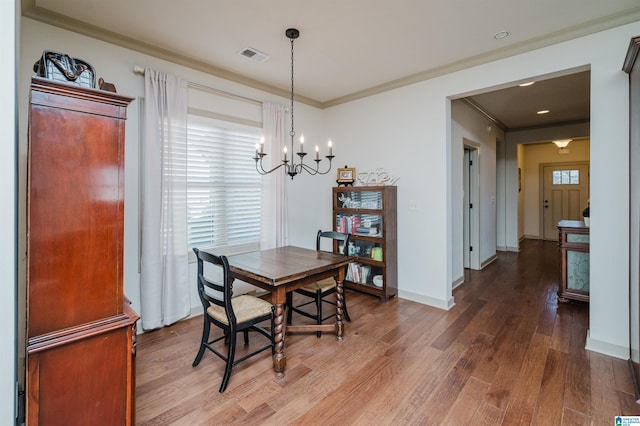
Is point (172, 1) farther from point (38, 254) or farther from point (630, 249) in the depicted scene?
point (630, 249)

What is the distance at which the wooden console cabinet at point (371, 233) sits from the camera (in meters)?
3.80

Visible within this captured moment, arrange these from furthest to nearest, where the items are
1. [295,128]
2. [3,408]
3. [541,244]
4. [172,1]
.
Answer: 1. [541,244]
2. [295,128]
3. [172,1]
4. [3,408]

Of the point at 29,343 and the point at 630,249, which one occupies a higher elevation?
the point at 630,249

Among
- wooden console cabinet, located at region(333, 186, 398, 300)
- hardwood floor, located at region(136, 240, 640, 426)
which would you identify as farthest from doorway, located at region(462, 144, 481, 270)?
wooden console cabinet, located at region(333, 186, 398, 300)

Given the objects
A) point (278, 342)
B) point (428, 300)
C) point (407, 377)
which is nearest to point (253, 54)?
point (278, 342)

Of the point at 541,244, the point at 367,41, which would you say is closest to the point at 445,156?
the point at 367,41

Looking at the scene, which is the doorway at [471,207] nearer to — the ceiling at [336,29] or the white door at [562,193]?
the ceiling at [336,29]

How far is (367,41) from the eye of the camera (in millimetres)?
2852

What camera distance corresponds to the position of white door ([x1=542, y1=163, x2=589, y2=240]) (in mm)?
7527

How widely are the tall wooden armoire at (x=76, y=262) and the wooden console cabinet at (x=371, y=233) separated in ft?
8.88

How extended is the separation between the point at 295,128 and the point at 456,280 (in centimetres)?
322

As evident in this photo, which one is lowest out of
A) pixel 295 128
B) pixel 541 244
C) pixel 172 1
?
pixel 541 244

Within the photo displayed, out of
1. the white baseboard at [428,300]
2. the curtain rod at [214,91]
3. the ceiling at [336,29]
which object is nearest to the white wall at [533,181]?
the ceiling at [336,29]

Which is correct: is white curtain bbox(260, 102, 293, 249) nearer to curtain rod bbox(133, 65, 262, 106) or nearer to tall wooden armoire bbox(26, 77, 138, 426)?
curtain rod bbox(133, 65, 262, 106)
